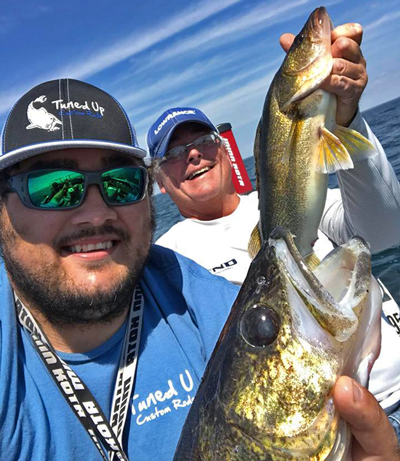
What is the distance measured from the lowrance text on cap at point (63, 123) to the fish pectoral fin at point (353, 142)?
138cm

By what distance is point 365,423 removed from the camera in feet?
4.63

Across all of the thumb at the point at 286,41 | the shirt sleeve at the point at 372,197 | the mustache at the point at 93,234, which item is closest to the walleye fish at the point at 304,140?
the thumb at the point at 286,41

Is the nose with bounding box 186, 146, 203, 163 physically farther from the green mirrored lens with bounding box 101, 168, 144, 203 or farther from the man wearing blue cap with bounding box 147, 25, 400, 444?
the green mirrored lens with bounding box 101, 168, 144, 203

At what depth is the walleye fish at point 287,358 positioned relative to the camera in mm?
1375

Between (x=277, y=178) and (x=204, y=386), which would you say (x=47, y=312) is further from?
(x=277, y=178)

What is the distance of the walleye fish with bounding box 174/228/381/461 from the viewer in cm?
138

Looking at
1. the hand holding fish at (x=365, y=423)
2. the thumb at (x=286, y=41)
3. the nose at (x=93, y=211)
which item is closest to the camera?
the hand holding fish at (x=365, y=423)

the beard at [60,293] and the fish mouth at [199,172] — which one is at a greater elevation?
the beard at [60,293]

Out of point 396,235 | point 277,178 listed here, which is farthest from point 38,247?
point 396,235

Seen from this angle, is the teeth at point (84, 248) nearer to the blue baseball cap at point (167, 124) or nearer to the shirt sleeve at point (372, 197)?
the shirt sleeve at point (372, 197)

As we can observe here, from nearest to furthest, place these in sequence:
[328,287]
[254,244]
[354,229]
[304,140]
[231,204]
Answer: [328,287] < [304,140] < [254,244] < [354,229] < [231,204]

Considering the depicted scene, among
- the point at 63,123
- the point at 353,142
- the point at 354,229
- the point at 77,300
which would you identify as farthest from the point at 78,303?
the point at 354,229

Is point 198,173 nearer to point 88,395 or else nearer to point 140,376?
point 140,376

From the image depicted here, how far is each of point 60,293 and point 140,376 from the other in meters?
0.67
